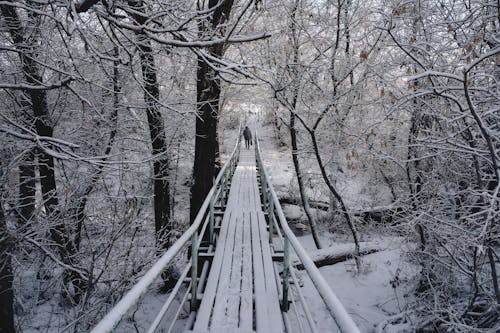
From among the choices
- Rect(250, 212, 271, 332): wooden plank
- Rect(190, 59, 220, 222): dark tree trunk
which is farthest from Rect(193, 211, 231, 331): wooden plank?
Rect(190, 59, 220, 222): dark tree trunk

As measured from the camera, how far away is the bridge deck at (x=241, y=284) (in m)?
3.62

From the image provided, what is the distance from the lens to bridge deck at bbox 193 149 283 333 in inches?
142

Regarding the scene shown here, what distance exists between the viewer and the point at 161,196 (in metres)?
10.4

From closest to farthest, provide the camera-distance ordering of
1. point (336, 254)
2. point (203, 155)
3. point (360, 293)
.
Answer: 1. point (203, 155)
2. point (360, 293)
3. point (336, 254)

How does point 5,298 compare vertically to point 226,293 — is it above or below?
below

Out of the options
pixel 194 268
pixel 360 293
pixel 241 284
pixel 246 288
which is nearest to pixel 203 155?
pixel 241 284

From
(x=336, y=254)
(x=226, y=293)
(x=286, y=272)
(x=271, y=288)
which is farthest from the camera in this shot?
(x=336, y=254)

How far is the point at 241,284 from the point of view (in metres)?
4.59

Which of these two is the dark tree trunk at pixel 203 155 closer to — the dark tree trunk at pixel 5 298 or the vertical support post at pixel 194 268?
the dark tree trunk at pixel 5 298

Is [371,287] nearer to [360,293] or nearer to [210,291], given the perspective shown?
[360,293]

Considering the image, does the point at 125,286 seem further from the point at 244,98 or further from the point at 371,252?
the point at 244,98

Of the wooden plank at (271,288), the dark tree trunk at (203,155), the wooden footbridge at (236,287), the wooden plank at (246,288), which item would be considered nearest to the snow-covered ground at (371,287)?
the wooden footbridge at (236,287)

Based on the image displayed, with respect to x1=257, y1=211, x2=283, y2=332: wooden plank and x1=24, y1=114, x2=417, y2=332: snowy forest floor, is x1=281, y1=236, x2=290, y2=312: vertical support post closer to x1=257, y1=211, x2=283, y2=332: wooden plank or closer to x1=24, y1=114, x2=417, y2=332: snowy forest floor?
x1=257, y1=211, x2=283, y2=332: wooden plank

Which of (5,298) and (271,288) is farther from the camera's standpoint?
(5,298)
